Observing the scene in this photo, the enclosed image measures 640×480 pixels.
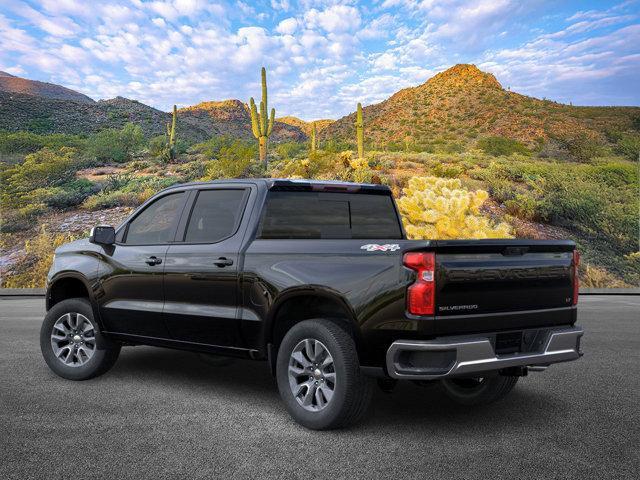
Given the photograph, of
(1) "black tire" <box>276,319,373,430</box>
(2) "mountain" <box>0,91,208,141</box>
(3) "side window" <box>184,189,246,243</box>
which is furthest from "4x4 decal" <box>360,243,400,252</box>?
(2) "mountain" <box>0,91,208,141</box>

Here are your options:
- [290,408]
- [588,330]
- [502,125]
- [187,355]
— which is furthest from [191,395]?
[502,125]

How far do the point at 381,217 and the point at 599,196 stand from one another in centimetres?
2732

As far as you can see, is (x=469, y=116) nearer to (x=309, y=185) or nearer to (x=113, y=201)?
(x=113, y=201)

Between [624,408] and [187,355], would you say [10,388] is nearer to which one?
[187,355]

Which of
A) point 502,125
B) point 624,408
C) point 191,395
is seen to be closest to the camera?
point 624,408

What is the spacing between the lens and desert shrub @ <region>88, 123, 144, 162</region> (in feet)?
138

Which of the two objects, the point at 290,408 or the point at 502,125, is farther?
the point at 502,125

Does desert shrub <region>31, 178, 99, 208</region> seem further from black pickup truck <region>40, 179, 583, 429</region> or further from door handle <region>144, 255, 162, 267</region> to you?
door handle <region>144, 255, 162, 267</region>

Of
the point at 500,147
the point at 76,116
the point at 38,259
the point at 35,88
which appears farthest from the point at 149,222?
the point at 35,88

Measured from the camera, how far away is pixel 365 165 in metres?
30.1

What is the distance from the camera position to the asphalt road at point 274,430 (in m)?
4.64

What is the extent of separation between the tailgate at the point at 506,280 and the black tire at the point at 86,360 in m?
3.92

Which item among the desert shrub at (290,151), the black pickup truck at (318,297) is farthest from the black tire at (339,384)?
the desert shrub at (290,151)

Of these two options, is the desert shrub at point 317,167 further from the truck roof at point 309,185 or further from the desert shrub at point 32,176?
the truck roof at point 309,185
